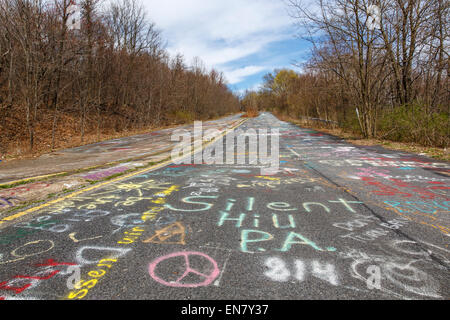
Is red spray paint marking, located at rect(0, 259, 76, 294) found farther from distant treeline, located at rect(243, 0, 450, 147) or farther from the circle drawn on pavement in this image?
distant treeline, located at rect(243, 0, 450, 147)

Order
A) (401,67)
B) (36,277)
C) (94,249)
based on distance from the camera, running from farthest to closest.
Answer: (401,67) < (94,249) < (36,277)

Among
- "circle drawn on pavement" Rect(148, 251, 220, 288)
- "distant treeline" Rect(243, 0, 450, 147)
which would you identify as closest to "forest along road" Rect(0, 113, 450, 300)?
"circle drawn on pavement" Rect(148, 251, 220, 288)

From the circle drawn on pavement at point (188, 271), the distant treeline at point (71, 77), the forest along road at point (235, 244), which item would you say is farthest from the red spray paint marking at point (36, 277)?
the distant treeline at point (71, 77)

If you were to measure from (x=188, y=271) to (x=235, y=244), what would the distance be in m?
0.66

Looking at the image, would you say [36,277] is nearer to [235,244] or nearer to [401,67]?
[235,244]

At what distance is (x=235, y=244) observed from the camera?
2896 mm

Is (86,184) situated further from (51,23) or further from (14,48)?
(51,23)

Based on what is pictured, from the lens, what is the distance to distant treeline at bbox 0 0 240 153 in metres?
12.6

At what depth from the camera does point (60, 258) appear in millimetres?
2619

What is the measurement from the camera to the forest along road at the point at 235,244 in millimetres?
2160

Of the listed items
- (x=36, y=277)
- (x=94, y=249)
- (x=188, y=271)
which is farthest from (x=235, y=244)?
(x=36, y=277)

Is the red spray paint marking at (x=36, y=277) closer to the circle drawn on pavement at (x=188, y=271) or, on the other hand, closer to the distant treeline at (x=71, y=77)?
the circle drawn on pavement at (x=188, y=271)

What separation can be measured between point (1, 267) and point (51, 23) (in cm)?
2067
